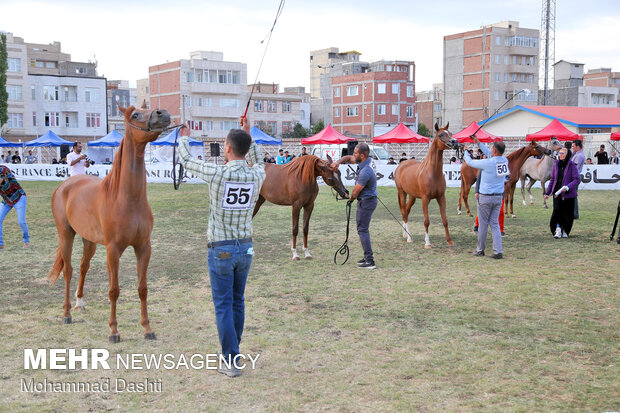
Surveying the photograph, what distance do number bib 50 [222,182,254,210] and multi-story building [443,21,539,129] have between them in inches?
2939

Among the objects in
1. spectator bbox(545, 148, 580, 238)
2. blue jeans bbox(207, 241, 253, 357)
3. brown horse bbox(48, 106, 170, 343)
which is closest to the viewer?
blue jeans bbox(207, 241, 253, 357)

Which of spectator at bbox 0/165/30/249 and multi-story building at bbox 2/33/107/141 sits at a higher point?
multi-story building at bbox 2/33/107/141

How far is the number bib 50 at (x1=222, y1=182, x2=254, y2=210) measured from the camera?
15.9 feet

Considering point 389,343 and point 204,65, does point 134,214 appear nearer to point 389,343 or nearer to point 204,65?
point 389,343

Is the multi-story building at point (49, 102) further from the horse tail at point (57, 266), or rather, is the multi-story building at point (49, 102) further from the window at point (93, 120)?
the horse tail at point (57, 266)

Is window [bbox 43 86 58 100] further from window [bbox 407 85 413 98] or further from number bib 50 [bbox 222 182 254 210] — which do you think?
number bib 50 [bbox 222 182 254 210]

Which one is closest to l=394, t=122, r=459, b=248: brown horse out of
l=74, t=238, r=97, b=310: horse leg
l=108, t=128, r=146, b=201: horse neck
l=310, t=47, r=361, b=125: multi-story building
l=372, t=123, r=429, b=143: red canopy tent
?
l=74, t=238, r=97, b=310: horse leg

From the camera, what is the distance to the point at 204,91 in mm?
74000

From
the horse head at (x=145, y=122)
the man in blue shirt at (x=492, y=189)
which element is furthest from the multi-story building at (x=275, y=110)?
the horse head at (x=145, y=122)

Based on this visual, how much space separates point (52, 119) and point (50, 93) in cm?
319

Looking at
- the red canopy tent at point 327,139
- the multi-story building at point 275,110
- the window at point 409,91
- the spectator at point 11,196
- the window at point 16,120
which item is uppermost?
the window at point 409,91

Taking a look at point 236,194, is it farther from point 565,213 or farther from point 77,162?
point 77,162

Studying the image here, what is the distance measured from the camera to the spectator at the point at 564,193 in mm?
12531

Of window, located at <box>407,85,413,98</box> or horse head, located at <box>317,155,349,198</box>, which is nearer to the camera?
horse head, located at <box>317,155,349,198</box>
